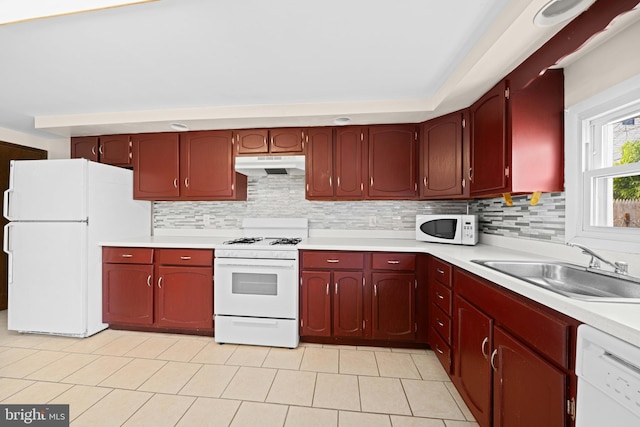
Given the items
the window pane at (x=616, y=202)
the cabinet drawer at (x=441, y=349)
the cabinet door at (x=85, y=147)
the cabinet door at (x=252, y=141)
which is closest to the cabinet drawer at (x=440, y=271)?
the cabinet drawer at (x=441, y=349)

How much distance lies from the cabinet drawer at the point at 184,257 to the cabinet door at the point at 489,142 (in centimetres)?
240

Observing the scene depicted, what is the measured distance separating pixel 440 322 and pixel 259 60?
2.25 meters

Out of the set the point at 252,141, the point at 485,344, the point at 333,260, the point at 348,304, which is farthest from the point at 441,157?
the point at 252,141

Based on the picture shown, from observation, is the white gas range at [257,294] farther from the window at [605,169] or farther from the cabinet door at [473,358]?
the window at [605,169]

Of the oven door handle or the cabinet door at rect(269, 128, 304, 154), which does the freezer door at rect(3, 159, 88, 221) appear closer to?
the oven door handle

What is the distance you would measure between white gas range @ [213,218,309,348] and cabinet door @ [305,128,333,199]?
2.07 ft

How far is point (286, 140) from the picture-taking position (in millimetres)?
2932

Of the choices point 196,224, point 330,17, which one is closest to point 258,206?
point 196,224

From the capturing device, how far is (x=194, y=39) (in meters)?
1.64

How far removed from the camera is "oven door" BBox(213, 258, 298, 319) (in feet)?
8.39

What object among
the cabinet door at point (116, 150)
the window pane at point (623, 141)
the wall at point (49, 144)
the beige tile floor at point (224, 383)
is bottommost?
the beige tile floor at point (224, 383)

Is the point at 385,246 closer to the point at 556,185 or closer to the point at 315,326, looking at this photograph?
the point at 315,326

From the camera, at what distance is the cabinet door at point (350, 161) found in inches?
113

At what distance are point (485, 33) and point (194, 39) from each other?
160cm
